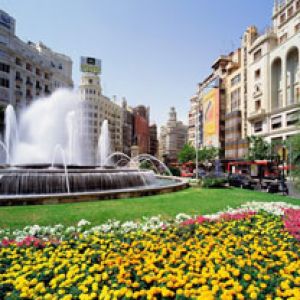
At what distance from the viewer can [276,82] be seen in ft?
156

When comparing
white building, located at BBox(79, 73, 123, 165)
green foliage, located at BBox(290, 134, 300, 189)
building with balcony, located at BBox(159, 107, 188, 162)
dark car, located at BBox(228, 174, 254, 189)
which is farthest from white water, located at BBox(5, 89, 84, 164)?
building with balcony, located at BBox(159, 107, 188, 162)

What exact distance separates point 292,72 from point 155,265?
1913 inches

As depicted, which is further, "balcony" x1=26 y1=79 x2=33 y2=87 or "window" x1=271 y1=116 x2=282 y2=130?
"balcony" x1=26 y1=79 x2=33 y2=87

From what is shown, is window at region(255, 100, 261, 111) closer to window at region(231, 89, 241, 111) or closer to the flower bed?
window at region(231, 89, 241, 111)

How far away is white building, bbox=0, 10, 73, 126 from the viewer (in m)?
48.2

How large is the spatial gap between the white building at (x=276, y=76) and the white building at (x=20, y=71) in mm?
47531

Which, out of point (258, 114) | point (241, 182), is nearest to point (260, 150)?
point (258, 114)

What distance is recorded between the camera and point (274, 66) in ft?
157

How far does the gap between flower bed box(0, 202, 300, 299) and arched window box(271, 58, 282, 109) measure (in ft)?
153

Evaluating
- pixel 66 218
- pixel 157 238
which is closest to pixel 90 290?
pixel 157 238

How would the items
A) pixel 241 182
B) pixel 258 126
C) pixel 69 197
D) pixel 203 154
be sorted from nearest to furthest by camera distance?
pixel 69 197, pixel 241 182, pixel 258 126, pixel 203 154

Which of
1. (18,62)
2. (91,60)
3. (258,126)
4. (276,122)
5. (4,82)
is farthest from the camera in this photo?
(91,60)

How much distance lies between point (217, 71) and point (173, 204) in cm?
7115

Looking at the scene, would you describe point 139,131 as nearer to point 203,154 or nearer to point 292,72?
point 203,154
